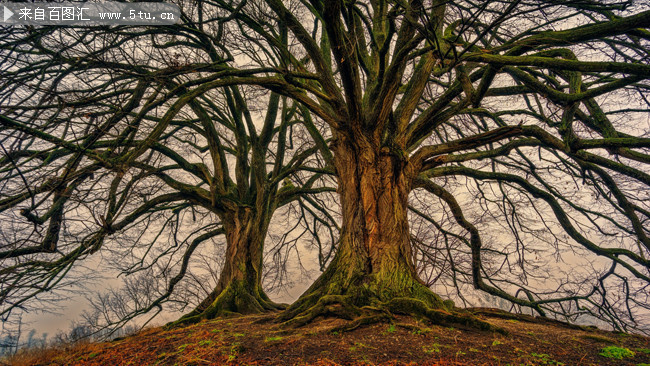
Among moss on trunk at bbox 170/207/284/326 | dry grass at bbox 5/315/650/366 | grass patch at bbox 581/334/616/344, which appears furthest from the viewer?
moss on trunk at bbox 170/207/284/326

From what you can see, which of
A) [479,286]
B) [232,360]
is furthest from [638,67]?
[479,286]

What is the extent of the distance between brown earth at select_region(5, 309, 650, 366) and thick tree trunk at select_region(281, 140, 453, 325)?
35 cm

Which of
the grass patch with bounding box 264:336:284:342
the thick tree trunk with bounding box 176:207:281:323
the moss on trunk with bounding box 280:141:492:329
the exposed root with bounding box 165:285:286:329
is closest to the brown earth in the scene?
the grass patch with bounding box 264:336:284:342

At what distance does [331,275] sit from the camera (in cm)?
444

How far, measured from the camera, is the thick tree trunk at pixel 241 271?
19.2 ft

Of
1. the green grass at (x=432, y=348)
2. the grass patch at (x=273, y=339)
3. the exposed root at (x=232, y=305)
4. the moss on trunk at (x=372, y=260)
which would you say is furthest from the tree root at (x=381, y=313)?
the exposed root at (x=232, y=305)

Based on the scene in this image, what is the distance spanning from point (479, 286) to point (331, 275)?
3.83 meters

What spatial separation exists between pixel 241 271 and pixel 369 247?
10.3 feet

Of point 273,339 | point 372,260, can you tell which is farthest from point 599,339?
point 273,339

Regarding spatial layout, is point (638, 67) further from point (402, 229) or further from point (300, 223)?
point (300, 223)

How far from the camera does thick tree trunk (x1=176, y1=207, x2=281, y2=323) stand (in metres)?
5.84

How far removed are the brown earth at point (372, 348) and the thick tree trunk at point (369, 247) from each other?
13.8 inches

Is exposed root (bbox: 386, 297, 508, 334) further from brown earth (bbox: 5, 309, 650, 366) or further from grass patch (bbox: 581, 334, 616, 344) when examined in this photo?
grass patch (bbox: 581, 334, 616, 344)

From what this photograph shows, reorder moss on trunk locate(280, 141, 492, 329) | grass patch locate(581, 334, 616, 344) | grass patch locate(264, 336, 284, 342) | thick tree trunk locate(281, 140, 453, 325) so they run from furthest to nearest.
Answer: thick tree trunk locate(281, 140, 453, 325) → moss on trunk locate(280, 141, 492, 329) → grass patch locate(581, 334, 616, 344) → grass patch locate(264, 336, 284, 342)
